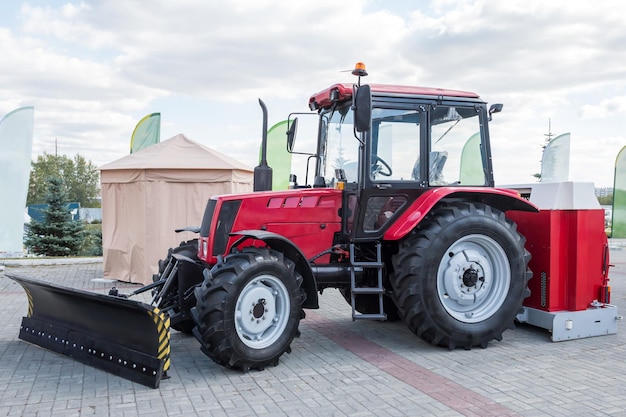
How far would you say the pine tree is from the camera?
16953 millimetres

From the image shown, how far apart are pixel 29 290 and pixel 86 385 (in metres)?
1.98

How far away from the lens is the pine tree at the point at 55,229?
17.0 metres

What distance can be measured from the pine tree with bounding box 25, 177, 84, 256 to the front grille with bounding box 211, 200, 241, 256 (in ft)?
40.7

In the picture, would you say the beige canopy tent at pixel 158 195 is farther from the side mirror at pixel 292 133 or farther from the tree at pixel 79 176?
the tree at pixel 79 176

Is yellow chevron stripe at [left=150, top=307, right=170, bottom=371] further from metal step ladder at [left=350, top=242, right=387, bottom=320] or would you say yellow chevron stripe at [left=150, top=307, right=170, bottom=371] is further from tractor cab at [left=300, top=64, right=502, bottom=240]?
tractor cab at [left=300, top=64, right=502, bottom=240]

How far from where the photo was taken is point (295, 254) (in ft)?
19.2

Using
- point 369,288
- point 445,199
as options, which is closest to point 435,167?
point 445,199

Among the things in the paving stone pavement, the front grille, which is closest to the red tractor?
the front grille

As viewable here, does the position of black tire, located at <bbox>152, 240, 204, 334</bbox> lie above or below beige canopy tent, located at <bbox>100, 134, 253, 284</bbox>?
below

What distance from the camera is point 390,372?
18.3 ft

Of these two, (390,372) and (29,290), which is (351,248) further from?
(29,290)

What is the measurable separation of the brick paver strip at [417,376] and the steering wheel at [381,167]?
73.7 inches

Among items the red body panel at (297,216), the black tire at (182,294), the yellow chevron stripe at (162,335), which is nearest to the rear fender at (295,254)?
the red body panel at (297,216)

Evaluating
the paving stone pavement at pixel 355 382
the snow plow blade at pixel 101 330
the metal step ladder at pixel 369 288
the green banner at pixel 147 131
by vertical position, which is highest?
the green banner at pixel 147 131
